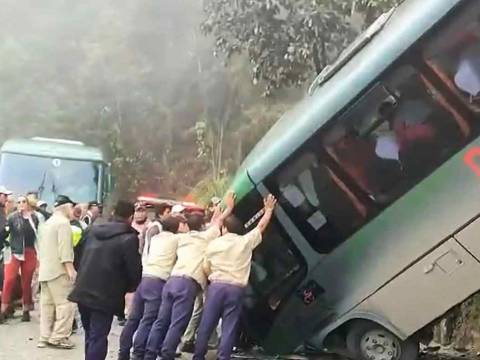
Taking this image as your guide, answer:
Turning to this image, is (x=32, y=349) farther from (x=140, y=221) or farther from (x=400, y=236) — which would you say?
(x=400, y=236)

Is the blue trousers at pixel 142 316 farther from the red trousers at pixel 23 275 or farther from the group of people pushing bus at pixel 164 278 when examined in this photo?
the red trousers at pixel 23 275

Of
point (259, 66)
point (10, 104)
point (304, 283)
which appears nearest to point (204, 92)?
point (10, 104)

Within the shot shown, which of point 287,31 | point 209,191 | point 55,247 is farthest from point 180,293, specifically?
point 209,191

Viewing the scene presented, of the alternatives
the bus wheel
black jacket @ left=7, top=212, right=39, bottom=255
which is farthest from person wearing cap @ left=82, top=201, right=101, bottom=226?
the bus wheel

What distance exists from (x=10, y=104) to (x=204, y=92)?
7.42 meters

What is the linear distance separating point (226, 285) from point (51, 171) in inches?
408

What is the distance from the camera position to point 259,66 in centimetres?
1245

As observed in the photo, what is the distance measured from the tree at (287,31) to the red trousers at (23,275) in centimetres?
434

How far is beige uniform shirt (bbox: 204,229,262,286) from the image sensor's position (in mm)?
7117

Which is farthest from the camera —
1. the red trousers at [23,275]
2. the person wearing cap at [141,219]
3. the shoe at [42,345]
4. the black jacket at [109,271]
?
the red trousers at [23,275]

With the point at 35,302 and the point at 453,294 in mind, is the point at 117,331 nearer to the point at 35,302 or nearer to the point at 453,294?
the point at 35,302

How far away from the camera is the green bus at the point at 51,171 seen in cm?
1659

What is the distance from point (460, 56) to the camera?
7.01 m

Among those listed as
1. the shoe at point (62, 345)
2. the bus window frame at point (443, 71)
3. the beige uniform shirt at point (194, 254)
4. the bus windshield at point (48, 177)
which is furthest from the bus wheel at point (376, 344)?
the bus windshield at point (48, 177)
